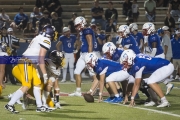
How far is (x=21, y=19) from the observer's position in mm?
20516

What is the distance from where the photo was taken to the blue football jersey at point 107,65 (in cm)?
1168

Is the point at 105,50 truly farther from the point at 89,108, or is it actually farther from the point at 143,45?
the point at 143,45

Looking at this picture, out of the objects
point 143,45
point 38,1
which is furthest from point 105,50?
point 38,1

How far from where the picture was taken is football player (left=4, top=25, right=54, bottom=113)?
32.7 feet

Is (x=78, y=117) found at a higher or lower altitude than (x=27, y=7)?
lower

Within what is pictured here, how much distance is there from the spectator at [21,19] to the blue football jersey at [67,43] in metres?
2.82

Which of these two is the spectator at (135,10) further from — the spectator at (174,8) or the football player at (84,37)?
the football player at (84,37)

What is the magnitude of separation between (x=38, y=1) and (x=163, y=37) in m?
5.92

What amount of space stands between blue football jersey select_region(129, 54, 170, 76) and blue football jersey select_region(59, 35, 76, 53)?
706cm

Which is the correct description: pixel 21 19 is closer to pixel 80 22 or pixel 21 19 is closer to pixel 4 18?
pixel 4 18

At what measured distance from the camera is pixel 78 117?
9.80 m

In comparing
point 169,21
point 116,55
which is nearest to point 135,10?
point 169,21

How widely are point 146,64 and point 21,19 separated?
10.4 meters

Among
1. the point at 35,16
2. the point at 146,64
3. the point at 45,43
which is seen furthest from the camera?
the point at 35,16
